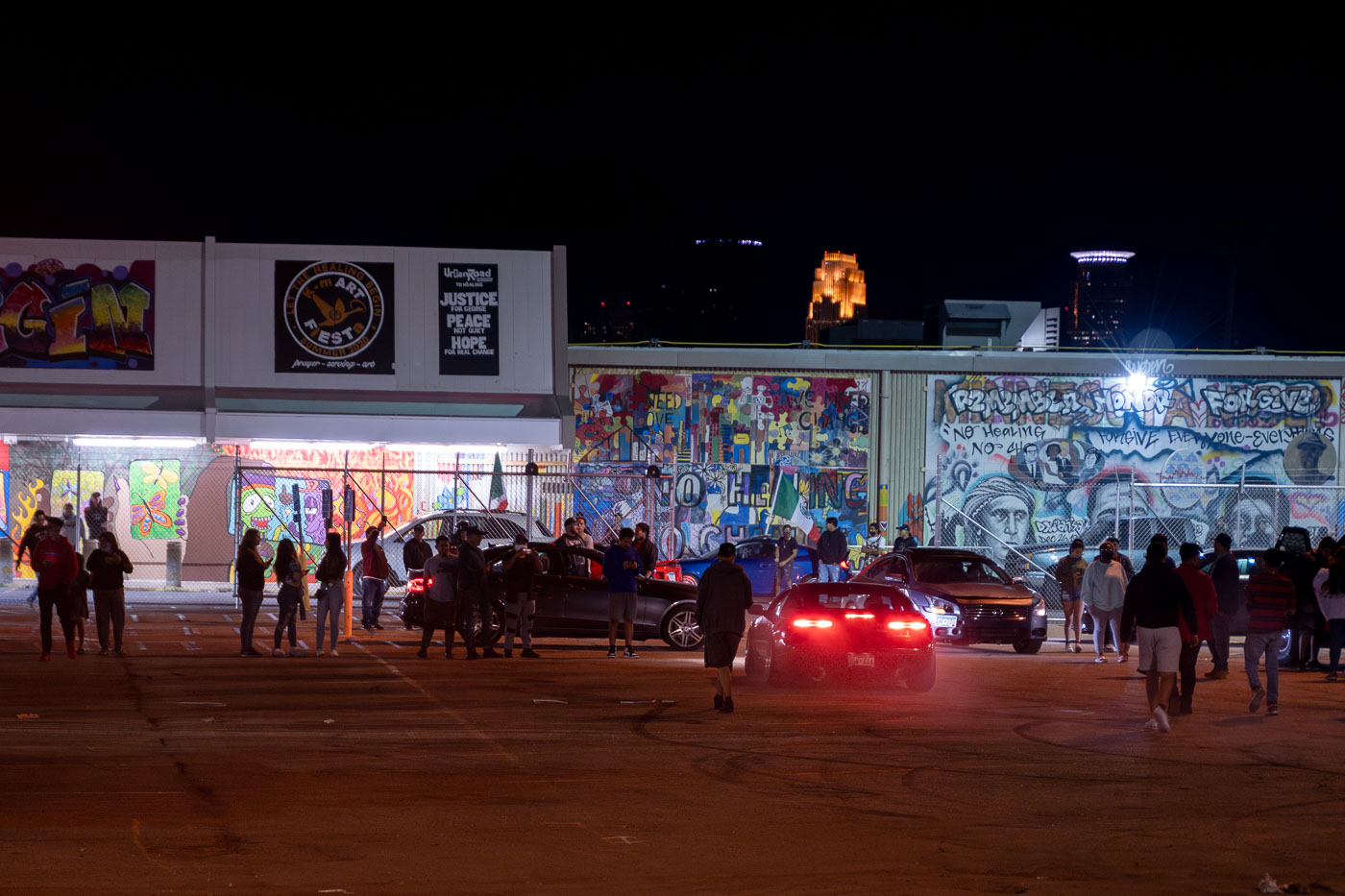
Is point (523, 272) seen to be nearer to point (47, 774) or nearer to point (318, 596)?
point (318, 596)

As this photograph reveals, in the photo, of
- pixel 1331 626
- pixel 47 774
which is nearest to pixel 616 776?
pixel 47 774

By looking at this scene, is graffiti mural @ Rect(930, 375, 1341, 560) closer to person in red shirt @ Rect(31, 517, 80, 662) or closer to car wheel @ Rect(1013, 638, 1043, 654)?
car wheel @ Rect(1013, 638, 1043, 654)

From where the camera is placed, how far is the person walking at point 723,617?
580 inches

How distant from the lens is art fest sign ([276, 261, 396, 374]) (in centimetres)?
3288

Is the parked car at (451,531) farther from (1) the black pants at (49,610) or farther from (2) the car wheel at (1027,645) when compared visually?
(2) the car wheel at (1027,645)

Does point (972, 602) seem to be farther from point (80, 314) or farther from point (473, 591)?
point (80, 314)

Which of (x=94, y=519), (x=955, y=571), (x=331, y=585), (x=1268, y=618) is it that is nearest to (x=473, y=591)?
(x=331, y=585)

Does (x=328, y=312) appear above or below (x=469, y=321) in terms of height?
above

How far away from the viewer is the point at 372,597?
2441 cm

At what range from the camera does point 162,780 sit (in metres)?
10.3

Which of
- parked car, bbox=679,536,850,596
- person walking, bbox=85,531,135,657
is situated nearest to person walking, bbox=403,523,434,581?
person walking, bbox=85,531,135,657

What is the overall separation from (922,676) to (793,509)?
671 inches

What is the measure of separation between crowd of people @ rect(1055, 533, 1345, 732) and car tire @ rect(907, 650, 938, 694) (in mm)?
2108

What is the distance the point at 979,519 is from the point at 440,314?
13.0 m
